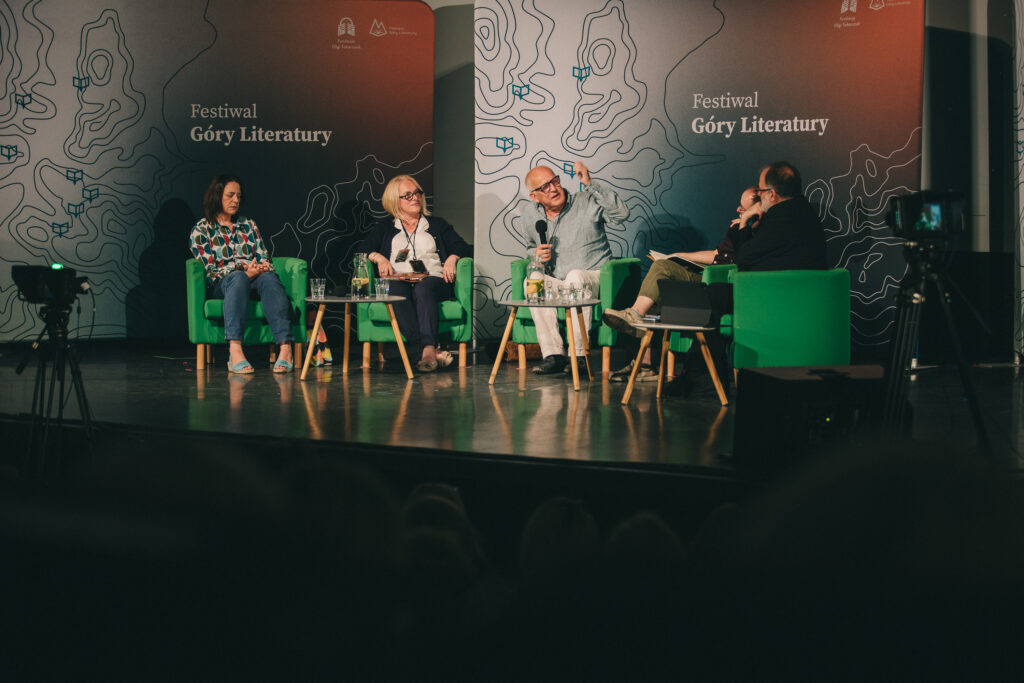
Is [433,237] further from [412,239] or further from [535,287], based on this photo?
[535,287]

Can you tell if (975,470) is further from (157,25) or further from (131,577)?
(157,25)

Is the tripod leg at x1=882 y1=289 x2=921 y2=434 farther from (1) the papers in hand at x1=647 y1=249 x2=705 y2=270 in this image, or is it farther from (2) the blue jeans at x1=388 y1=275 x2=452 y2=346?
(2) the blue jeans at x1=388 y1=275 x2=452 y2=346

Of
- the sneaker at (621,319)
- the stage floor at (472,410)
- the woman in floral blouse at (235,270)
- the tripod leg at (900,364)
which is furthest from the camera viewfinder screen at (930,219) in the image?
the woman in floral blouse at (235,270)

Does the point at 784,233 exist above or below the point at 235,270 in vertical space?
above

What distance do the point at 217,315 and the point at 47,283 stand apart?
2.26 metres

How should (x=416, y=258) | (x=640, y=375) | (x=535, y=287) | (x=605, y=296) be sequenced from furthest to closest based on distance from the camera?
(x=416, y=258) → (x=605, y=296) → (x=640, y=375) → (x=535, y=287)

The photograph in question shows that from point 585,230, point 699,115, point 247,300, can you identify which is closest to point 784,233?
point 585,230

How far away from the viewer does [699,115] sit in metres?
6.18

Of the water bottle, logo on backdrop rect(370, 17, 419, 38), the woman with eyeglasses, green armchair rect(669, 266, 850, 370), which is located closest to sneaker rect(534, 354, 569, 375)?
the water bottle

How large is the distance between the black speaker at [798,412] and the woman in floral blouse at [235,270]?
3389 millimetres

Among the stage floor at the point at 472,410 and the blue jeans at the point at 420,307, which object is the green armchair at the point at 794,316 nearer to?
the stage floor at the point at 472,410

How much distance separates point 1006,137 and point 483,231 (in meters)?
3.60

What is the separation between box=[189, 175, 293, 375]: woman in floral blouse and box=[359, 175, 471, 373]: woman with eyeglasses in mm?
698

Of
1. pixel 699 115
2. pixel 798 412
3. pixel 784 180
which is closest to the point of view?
pixel 798 412
